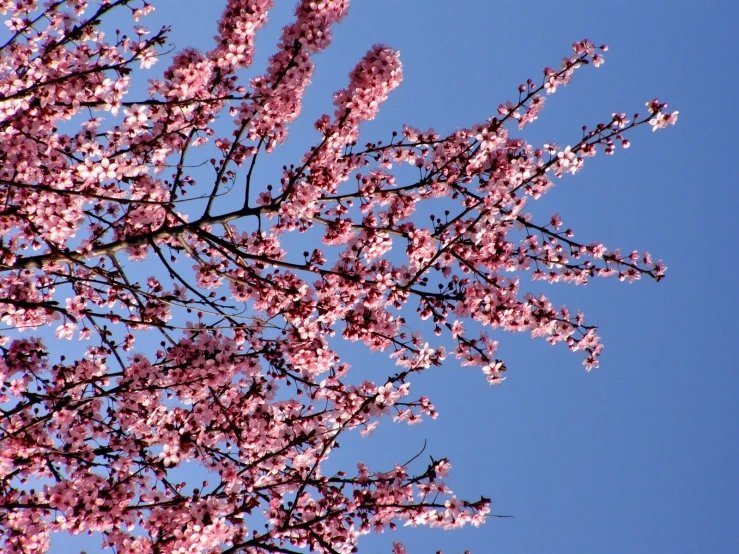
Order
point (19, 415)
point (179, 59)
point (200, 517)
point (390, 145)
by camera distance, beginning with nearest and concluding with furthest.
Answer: point (200, 517)
point (179, 59)
point (19, 415)
point (390, 145)

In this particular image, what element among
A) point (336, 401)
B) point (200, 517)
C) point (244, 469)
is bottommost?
point (200, 517)

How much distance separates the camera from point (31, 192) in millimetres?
6891

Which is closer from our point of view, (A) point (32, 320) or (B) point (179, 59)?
(B) point (179, 59)

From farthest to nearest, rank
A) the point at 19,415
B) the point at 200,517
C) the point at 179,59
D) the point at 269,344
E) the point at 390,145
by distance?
1. the point at 390,145
2. the point at 269,344
3. the point at 19,415
4. the point at 179,59
5. the point at 200,517

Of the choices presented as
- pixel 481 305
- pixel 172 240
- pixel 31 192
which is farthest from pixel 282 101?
pixel 481 305

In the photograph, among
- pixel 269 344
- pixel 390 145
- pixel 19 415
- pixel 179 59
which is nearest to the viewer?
pixel 179 59

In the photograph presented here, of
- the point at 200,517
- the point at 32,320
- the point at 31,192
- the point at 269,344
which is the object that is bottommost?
the point at 200,517

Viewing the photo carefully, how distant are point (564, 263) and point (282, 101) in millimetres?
4990

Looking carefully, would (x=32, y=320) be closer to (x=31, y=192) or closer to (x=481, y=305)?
(x=31, y=192)

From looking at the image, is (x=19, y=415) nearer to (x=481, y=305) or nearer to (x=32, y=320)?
(x=32, y=320)

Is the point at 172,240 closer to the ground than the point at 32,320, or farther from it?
farther from it

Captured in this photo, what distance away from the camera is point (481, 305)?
841 centimetres

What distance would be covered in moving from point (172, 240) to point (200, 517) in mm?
4039

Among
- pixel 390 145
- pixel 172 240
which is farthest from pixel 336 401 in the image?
pixel 390 145
